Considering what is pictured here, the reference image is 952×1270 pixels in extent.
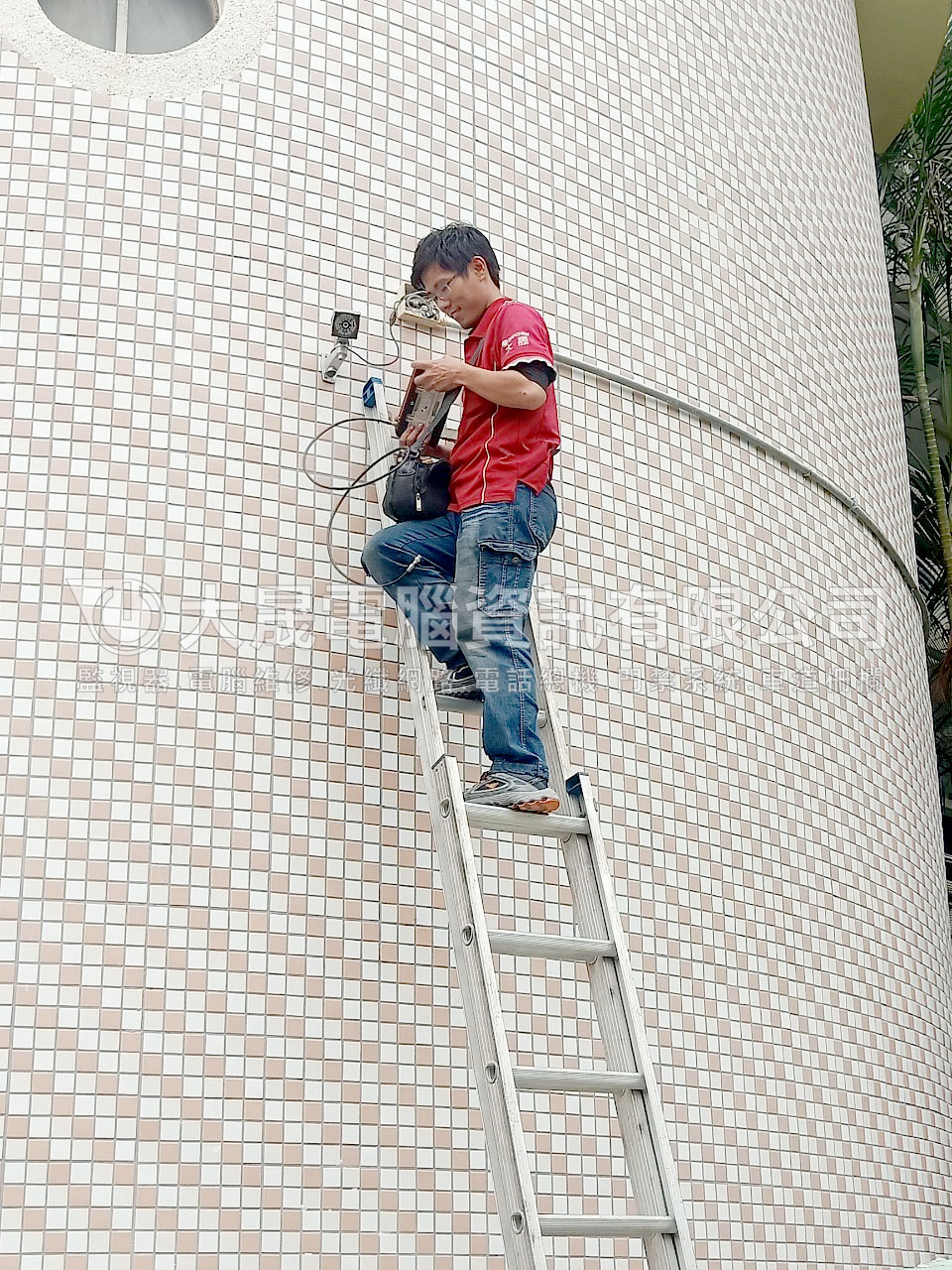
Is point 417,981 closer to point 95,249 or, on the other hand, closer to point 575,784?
point 575,784

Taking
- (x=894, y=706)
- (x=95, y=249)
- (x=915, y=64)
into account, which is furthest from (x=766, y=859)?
(x=915, y=64)

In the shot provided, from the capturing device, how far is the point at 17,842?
7.62ft

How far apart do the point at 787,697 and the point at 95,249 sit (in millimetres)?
1912

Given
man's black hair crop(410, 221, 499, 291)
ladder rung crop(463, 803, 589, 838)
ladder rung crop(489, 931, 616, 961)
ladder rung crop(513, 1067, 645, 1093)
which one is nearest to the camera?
ladder rung crop(513, 1067, 645, 1093)

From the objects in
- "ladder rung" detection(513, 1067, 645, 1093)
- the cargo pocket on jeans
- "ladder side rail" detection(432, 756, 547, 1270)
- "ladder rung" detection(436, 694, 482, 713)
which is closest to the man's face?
the cargo pocket on jeans

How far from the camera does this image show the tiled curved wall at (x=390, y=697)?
234 cm

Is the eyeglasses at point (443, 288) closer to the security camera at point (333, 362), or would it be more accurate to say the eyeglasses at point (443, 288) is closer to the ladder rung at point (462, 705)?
the security camera at point (333, 362)

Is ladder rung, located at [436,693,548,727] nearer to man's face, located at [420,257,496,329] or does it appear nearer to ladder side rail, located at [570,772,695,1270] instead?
ladder side rail, located at [570,772,695,1270]

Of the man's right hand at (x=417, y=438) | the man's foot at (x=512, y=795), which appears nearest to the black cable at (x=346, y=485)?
the man's right hand at (x=417, y=438)

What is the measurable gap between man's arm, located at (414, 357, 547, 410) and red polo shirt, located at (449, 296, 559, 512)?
0.03m

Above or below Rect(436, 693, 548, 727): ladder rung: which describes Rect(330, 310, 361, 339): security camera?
above

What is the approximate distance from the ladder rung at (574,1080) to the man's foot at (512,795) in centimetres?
46

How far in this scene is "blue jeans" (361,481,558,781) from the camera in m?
2.39

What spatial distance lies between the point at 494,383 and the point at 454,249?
31 cm
